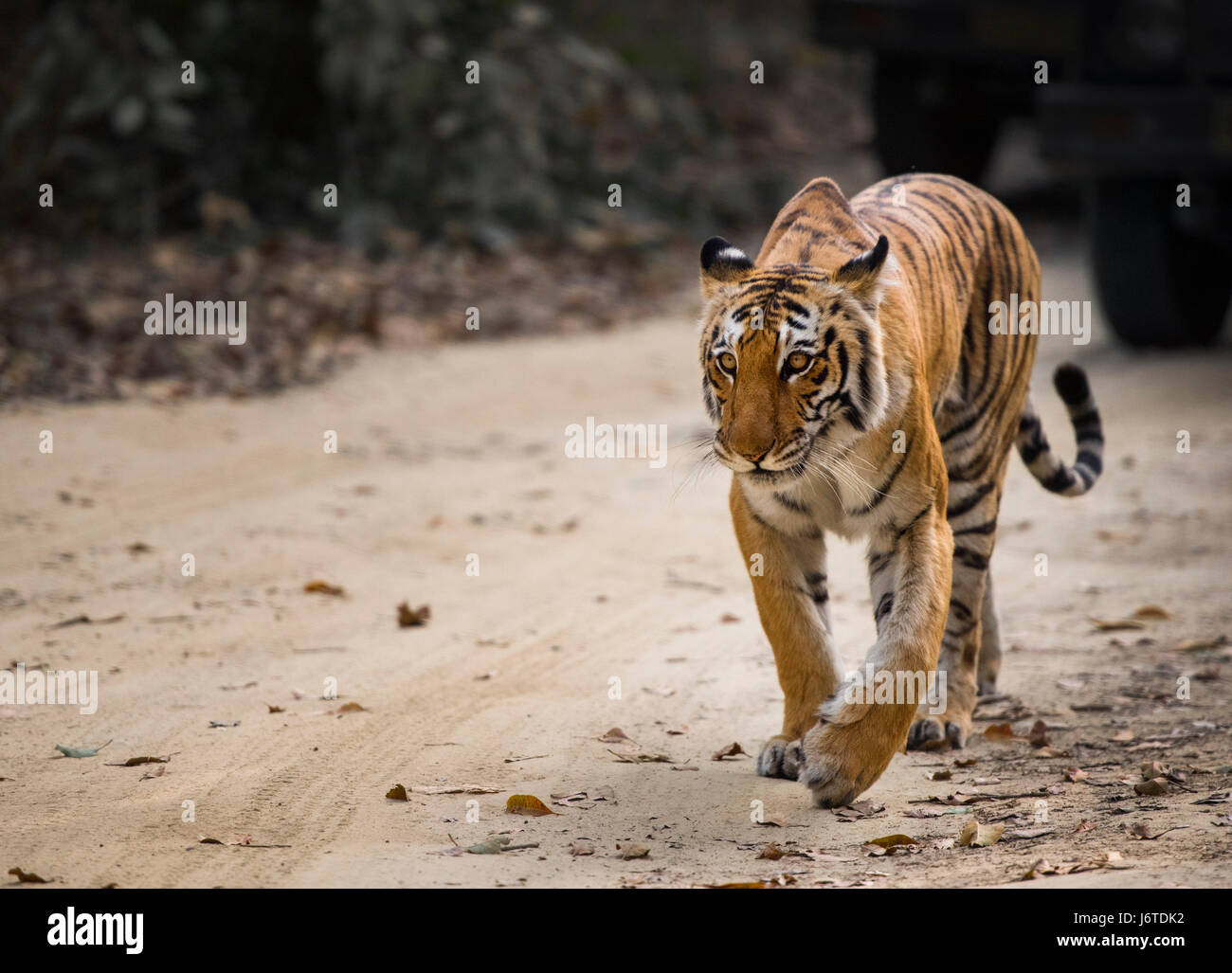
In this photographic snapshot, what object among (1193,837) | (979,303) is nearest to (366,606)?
(979,303)

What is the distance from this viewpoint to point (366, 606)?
18.7ft

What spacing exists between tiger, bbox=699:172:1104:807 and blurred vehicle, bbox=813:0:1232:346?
146 inches

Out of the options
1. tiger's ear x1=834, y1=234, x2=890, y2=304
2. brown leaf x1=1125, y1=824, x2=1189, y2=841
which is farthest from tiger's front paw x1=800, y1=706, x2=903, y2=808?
tiger's ear x1=834, y1=234, x2=890, y2=304

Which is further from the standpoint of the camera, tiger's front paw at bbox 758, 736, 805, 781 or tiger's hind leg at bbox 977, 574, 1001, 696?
tiger's hind leg at bbox 977, 574, 1001, 696

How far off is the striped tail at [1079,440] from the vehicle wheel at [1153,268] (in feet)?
13.1

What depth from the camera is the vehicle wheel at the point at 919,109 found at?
1016 cm

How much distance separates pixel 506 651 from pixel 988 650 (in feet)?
5.58

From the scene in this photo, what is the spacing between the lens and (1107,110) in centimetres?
796

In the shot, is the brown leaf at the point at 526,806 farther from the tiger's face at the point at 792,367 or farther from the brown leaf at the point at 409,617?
the brown leaf at the point at 409,617

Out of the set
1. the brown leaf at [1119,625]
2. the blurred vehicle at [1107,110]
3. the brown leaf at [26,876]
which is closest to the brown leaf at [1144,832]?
the brown leaf at [1119,625]

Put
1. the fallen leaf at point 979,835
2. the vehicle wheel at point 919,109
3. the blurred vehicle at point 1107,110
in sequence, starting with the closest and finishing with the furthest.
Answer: the fallen leaf at point 979,835 < the blurred vehicle at point 1107,110 < the vehicle wheel at point 919,109

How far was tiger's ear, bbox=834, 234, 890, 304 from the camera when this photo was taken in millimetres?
3744

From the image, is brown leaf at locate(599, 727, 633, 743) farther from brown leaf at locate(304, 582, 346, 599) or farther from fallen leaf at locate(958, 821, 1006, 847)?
brown leaf at locate(304, 582, 346, 599)
